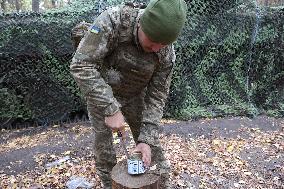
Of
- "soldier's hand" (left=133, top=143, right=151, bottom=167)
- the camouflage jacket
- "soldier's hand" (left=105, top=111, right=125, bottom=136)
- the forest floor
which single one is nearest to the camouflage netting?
the forest floor

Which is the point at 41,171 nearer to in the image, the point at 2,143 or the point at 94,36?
the point at 2,143

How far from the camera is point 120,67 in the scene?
337 cm

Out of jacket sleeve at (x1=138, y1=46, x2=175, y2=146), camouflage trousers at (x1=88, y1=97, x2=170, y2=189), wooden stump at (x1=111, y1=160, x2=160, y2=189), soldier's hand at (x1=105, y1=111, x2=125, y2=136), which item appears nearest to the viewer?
wooden stump at (x1=111, y1=160, x2=160, y2=189)

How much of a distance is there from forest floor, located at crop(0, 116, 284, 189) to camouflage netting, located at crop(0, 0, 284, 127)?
16.2 inches

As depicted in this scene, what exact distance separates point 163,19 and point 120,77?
2.60 feet

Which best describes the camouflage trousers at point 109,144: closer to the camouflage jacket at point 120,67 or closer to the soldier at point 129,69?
the soldier at point 129,69

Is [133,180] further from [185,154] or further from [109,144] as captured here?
[185,154]

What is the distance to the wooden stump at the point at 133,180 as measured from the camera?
2.99 metres

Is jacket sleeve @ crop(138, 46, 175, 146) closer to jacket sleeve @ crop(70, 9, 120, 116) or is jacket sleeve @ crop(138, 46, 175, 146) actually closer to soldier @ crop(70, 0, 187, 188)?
soldier @ crop(70, 0, 187, 188)

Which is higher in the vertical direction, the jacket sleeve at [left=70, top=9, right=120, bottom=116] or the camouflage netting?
the jacket sleeve at [left=70, top=9, right=120, bottom=116]

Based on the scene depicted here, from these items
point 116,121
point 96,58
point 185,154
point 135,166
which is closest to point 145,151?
point 135,166

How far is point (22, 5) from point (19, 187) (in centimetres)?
1662

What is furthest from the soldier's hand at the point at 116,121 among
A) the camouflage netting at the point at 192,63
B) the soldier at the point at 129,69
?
the camouflage netting at the point at 192,63

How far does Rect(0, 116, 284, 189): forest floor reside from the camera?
5.01 metres
